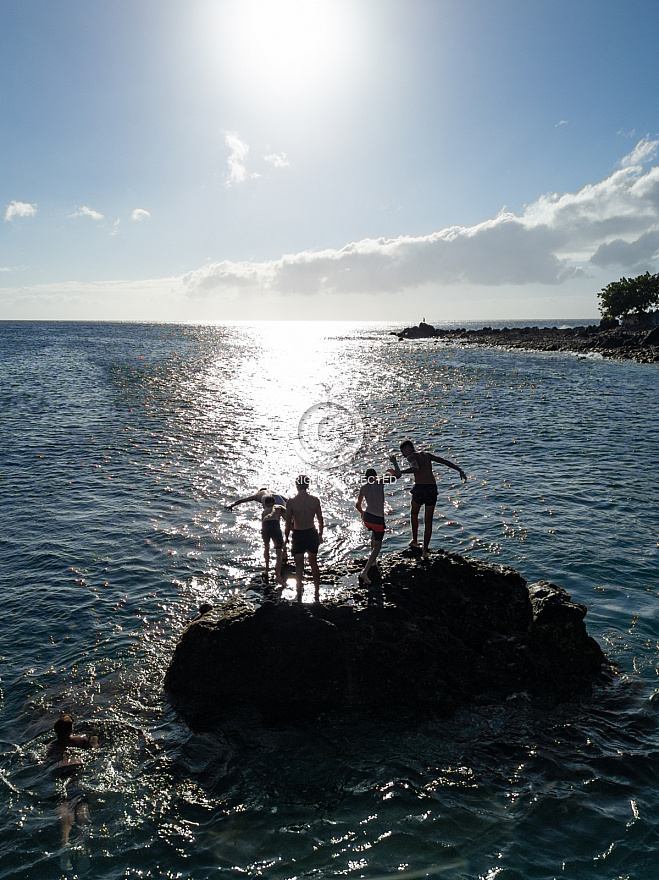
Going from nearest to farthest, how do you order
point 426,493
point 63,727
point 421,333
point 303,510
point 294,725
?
1. point 63,727
2. point 294,725
3. point 303,510
4. point 426,493
5. point 421,333

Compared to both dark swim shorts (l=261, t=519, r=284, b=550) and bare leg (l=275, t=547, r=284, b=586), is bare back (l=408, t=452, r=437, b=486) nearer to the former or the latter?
dark swim shorts (l=261, t=519, r=284, b=550)

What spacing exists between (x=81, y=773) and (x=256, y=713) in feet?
10.6

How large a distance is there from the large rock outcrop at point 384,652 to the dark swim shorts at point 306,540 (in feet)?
4.23

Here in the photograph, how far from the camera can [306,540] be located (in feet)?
39.7

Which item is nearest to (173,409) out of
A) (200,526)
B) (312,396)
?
(312,396)

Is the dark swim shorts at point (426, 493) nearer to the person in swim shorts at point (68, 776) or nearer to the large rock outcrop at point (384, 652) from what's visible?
the large rock outcrop at point (384, 652)

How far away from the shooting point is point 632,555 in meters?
17.4

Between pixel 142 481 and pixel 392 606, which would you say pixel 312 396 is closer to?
pixel 142 481

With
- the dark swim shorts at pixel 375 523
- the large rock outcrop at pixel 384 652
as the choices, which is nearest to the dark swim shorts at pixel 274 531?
the large rock outcrop at pixel 384 652

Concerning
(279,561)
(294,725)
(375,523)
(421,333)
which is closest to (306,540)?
(375,523)

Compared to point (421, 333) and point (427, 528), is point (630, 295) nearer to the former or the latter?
point (421, 333)

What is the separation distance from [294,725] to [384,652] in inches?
89.4

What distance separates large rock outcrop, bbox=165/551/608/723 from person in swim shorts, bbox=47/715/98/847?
1900mm

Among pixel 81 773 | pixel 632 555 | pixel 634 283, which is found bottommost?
pixel 81 773
